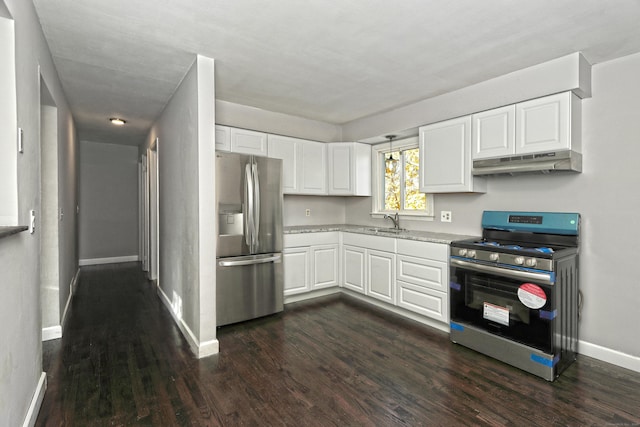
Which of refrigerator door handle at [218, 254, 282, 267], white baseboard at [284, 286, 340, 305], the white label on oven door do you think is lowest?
white baseboard at [284, 286, 340, 305]

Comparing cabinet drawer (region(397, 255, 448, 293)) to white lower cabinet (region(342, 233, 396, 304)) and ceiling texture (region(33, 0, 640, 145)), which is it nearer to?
white lower cabinet (region(342, 233, 396, 304))

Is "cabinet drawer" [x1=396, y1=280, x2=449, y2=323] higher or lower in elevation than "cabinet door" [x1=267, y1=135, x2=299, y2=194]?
lower

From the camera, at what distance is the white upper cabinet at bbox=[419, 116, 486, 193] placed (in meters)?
3.24

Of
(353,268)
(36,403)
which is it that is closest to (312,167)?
(353,268)

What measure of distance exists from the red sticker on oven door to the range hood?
37.5 inches

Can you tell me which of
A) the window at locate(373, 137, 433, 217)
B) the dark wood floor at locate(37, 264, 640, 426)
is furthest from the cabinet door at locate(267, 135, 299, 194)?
the dark wood floor at locate(37, 264, 640, 426)

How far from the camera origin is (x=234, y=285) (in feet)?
10.9

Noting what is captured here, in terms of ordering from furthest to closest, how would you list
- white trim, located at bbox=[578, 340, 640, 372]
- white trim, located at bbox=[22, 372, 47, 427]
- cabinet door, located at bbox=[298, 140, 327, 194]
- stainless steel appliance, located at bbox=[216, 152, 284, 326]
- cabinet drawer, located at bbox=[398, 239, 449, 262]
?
cabinet door, located at bbox=[298, 140, 327, 194] → stainless steel appliance, located at bbox=[216, 152, 284, 326] → cabinet drawer, located at bbox=[398, 239, 449, 262] → white trim, located at bbox=[578, 340, 640, 372] → white trim, located at bbox=[22, 372, 47, 427]

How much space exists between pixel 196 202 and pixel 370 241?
205 centimetres

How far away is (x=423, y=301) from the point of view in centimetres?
329

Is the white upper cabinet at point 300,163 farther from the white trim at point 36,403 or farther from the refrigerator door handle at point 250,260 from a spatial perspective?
the white trim at point 36,403

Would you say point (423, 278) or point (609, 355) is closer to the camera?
point (609, 355)

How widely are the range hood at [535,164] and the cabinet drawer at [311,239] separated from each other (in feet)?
6.45

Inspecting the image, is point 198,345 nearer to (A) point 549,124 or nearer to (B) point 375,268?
(B) point 375,268
